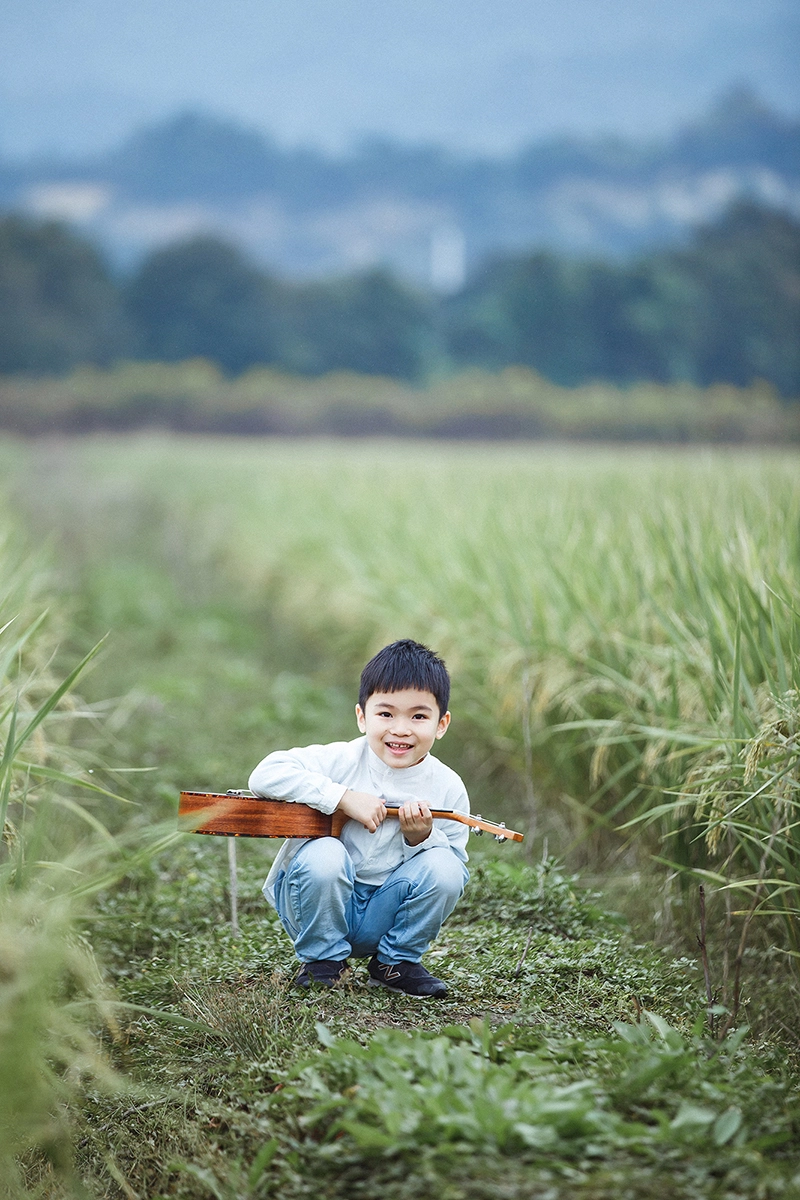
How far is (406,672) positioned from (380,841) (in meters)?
0.35

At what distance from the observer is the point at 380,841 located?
225 cm

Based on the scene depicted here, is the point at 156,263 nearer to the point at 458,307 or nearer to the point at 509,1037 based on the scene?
the point at 458,307

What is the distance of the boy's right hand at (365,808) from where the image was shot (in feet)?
7.00

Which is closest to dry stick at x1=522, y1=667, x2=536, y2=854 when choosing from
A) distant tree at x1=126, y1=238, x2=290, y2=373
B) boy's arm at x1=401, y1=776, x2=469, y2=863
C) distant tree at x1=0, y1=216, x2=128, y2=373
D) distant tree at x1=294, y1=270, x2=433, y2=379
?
boy's arm at x1=401, y1=776, x2=469, y2=863

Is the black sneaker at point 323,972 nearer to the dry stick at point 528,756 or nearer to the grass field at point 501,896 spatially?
the grass field at point 501,896

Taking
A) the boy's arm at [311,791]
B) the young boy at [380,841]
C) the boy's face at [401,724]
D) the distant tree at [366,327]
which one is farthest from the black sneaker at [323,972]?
the distant tree at [366,327]

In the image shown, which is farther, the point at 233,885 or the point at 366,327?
the point at 366,327

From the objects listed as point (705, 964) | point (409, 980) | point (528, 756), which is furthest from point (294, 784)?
point (528, 756)

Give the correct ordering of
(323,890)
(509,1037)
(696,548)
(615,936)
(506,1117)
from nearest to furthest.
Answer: (506,1117) < (509,1037) < (323,890) < (615,936) < (696,548)

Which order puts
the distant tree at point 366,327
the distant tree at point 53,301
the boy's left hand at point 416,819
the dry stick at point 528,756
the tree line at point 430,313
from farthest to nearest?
the distant tree at point 366,327
the distant tree at point 53,301
the tree line at point 430,313
the dry stick at point 528,756
the boy's left hand at point 416,819

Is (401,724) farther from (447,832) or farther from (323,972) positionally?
(323,972)

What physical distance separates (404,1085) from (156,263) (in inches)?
1902

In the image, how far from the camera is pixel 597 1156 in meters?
1.56

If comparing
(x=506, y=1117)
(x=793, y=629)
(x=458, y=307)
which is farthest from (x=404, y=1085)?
(x=458, y=307)
